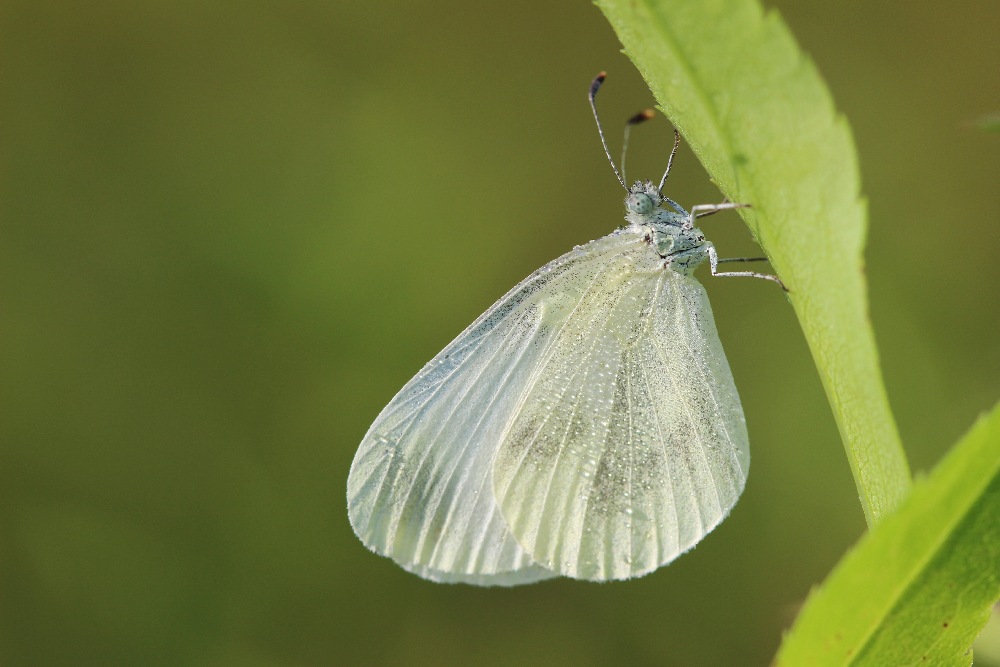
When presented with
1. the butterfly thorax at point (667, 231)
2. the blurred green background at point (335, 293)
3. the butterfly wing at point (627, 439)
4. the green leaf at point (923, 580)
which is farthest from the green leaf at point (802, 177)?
the blurred green background at point (335, 293)

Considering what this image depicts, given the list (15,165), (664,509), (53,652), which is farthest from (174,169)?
(664,509)

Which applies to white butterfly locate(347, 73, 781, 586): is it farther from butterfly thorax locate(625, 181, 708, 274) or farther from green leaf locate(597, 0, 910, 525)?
green leaf locate(597, 0, 910, 525)

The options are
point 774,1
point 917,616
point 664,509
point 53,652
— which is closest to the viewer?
point 917,616

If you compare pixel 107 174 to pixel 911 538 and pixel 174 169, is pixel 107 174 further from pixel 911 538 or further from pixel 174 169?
pixel 911 538

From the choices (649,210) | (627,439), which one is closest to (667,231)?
(649,210)

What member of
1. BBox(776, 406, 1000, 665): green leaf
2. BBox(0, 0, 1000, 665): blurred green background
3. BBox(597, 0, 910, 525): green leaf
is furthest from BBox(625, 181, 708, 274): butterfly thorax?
BBox(0, 0, 1000, 665): blurred green background

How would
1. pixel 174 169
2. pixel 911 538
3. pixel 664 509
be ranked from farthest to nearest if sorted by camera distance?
pixel 174 169
pixel 664 509
pixel 911 538
